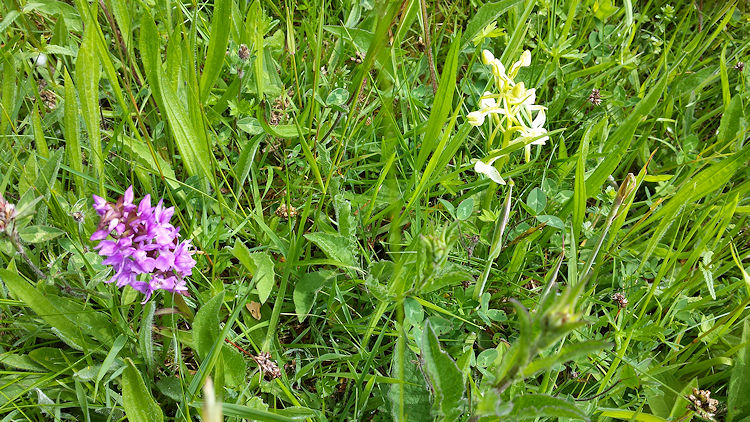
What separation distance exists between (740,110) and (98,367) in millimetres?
2773

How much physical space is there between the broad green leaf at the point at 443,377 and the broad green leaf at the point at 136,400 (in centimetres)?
81

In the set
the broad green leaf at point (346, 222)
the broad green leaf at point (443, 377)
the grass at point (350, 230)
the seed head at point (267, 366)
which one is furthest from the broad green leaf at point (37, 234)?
the broad green leaf at point (443, 377)

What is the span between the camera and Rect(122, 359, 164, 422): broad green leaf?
5.28ft

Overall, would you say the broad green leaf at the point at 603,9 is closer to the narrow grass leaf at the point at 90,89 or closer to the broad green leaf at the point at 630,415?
the broad green leaf at the point at 630,415

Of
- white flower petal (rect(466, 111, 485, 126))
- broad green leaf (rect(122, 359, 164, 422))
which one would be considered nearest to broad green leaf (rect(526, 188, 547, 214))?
white flower petal (rect(466, 111, 485, 126))

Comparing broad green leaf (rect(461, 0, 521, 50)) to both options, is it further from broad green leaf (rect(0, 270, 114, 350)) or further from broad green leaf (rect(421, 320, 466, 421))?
broad green leaf (rect(0, 270, 114, 350))

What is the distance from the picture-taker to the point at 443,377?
Answer: 1.51 meters

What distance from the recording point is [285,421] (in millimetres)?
1460

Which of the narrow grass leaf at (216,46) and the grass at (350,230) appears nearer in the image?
the grass at (350,230)

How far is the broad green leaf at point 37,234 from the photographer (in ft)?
5.74

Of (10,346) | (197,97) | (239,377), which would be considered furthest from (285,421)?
(197,97)

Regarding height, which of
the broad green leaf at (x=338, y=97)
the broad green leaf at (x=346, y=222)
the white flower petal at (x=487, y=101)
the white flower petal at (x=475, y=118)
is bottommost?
the broad green leaf at (x=346, y=222)

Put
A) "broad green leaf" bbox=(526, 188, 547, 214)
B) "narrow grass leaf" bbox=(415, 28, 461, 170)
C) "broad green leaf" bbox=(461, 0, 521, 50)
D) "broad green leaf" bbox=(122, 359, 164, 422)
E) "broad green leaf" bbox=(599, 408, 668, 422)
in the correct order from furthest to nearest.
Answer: "broad green leaf" bbox=(461, 0, 521, 50), "broad green leaf" bbox=(526, 188, 547, 214), "narrow grass leaf" bbox=(415, 28, 461, 170), "broad green leaf" bbox=(599, 408, 668, 422), "broad green leaf" bbox=(122, 359, 164, 422)

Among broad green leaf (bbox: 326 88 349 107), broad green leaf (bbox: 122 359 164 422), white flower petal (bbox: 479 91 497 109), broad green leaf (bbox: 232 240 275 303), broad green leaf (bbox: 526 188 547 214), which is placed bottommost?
broad green leaf (bbox: 122 359 164 422)
